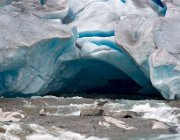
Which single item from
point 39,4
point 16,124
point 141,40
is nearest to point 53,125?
point 16,124

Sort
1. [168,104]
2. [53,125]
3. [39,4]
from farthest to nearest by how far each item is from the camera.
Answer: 1. [39,4]
2. [168,104]
3. [53,125]

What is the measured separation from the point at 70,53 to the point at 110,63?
1.37 metres

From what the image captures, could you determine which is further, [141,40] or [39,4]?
[39,4]

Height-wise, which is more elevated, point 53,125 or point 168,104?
point 53,125

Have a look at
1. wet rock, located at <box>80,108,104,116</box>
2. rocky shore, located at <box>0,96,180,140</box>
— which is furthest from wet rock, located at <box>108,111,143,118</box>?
wet rock, located at <box>80,108,104,116</box>

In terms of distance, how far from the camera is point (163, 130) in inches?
369

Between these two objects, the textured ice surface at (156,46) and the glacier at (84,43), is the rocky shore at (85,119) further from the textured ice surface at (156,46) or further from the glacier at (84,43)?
the glacier at (84,43)

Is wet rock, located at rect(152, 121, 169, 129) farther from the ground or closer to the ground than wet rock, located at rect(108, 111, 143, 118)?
farther from the ground

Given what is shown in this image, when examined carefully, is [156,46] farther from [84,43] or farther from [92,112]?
[92,112]

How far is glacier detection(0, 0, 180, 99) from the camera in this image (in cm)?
1297

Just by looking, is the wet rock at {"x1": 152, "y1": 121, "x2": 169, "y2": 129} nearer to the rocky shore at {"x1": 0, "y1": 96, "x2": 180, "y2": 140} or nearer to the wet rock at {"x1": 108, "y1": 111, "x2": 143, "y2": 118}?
the rocky shore at {"x1": 0, "y1": 96, "x2": 180, "y2": 140}

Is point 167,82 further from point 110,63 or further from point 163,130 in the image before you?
point 163,130

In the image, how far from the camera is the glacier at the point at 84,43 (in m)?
13.0

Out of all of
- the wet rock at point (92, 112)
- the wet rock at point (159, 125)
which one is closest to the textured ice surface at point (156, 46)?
the wet rock at point (92, 112)
